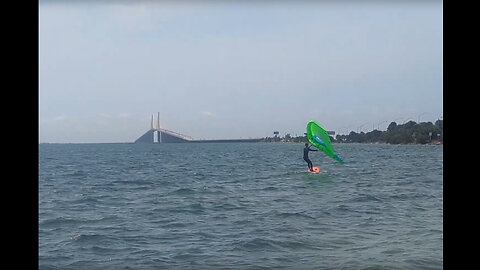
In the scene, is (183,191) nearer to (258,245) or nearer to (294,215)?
(294,215)

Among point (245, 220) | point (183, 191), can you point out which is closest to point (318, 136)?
point (183, 191)

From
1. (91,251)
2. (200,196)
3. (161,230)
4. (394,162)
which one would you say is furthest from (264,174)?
(91,251)

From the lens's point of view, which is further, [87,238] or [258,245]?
[87,238]

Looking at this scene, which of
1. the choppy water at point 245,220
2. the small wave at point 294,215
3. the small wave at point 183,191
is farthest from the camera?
the small wave at point 183,191

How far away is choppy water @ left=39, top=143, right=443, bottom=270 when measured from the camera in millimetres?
4219

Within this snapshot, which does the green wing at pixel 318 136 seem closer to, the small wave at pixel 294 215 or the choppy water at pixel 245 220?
the choppy water at pixel 245 220

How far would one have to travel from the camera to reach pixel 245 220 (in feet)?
22.3

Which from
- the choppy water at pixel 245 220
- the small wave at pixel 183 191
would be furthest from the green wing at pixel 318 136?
the small wave at pixel 183 191

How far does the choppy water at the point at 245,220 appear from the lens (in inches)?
166

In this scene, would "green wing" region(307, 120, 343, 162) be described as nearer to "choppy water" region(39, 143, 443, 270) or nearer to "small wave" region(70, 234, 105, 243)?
"choppy water" region(39, 143, 443, 270)

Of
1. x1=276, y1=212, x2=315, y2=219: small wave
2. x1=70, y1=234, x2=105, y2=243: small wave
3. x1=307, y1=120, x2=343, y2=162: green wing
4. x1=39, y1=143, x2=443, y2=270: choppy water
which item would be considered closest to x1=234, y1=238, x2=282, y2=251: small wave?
x1=39, y1=143, x2=443, y2=270: choppy water
